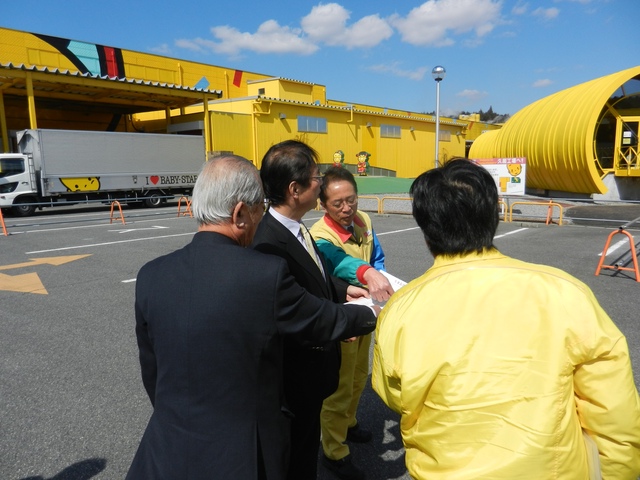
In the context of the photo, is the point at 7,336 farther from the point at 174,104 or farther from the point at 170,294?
the point at 174,104

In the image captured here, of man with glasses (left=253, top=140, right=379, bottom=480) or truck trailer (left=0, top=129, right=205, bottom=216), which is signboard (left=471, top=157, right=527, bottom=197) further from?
man with glasses (left=253, top=140, right=379, bottom=480)

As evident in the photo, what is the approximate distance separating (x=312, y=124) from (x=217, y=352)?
27.5 m

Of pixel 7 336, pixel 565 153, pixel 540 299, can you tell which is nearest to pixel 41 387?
pixel 7 336

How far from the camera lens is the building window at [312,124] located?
27312 mm

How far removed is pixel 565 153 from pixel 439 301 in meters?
21.6

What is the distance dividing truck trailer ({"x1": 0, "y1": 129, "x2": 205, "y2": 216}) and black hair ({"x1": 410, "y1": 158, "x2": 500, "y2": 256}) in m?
18.8

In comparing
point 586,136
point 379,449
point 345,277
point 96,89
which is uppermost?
point 96,89

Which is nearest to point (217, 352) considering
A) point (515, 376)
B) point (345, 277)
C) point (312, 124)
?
point (515, 376)

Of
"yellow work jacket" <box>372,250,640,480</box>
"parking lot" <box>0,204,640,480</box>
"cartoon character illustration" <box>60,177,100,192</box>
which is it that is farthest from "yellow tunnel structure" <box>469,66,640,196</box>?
"cartoon character illustration" <box>60,177,100,192</box>

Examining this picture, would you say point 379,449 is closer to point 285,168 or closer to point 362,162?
point 285,168

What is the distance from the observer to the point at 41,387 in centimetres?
374

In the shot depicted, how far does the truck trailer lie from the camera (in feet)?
58.2

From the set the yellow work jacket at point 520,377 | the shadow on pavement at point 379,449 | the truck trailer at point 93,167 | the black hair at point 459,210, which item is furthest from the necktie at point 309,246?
the truck trailer at point 93,167

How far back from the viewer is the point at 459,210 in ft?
4.63
